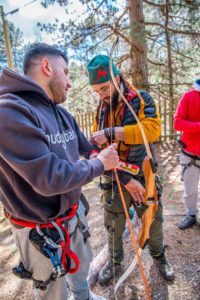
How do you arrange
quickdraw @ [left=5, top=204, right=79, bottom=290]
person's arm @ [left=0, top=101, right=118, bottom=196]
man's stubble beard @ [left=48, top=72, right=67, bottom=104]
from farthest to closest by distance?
1. man's stubble beard @ [left=48, top=72, right=67, bottom=104]
2. quickdraw @ [left=5, top=204, right=79, bottom=290]
3. person's arm @ [left=0, top=101, right=118, bottom=196]

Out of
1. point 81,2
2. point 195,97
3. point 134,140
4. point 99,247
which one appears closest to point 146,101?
point 134,140

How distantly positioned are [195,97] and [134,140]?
1.32m

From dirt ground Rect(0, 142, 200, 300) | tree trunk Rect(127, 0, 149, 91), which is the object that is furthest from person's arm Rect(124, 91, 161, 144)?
tree trunk Rect(127, 0, 149, 91)

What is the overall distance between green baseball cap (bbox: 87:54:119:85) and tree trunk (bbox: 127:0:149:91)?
177 inches

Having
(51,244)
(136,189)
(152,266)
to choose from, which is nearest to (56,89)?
(51,244)

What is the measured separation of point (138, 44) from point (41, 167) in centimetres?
609

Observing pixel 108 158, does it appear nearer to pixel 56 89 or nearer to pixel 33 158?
pixel 33 158

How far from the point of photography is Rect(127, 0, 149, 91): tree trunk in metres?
5.41

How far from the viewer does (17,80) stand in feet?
3.23

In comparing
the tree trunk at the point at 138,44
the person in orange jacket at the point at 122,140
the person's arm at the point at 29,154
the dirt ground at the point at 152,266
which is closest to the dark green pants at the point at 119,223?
the person in orange jacket at the point at 122,140

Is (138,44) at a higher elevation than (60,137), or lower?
higher

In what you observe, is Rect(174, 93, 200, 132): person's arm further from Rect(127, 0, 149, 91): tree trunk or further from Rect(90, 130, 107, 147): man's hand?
Rect(127, 0, 149, 91): tree trunk

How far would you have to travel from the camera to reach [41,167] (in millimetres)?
874

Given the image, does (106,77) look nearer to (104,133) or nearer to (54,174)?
(104,133)
